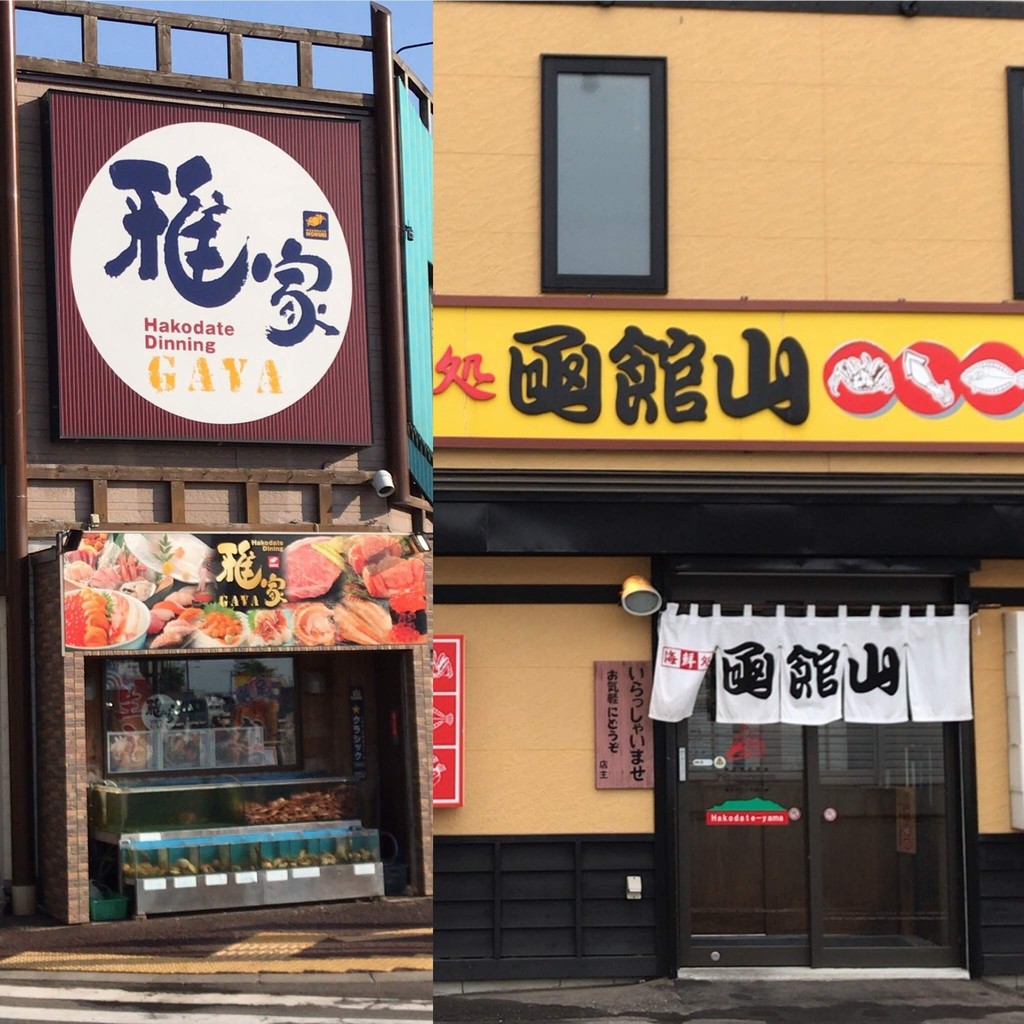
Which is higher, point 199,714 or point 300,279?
point 300,279

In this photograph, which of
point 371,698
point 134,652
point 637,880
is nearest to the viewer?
point 637,880

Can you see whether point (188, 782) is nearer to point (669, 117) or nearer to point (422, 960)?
point (422, 960)

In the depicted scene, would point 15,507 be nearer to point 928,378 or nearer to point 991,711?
point 928,378

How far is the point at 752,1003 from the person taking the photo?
25.2 feet

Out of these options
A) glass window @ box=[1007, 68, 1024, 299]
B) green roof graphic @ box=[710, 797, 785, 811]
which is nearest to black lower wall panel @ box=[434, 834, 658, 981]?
green roof graphic @ box=[710, 797, 785, 811]

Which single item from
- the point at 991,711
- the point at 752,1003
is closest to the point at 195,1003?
the point at 752,1003

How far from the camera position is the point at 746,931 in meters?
8.32

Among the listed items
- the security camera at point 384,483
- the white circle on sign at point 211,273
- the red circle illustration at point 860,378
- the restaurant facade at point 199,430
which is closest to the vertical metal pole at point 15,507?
the restaurant facade at point 199,430

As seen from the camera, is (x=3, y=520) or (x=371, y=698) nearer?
(x=3, y=520)

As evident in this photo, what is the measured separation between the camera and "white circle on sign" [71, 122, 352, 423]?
998 centimetres

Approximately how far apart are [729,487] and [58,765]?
5638mm

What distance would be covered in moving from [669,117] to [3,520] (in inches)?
237

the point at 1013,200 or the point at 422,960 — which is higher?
the point at 1013,200

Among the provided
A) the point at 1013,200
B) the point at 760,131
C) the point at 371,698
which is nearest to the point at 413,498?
the point at 371,698
